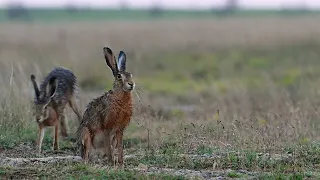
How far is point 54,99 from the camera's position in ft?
42.2

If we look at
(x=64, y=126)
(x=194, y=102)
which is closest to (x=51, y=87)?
(x=64, y=126)

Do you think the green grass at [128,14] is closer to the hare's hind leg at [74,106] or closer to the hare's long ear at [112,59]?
the hare's hind leg at [74,106]

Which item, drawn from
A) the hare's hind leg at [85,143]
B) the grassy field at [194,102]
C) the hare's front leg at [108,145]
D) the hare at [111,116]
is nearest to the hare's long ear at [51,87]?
the grassy field at [194,102]

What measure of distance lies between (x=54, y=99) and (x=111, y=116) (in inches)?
92.6

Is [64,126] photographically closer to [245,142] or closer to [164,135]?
[164,135]

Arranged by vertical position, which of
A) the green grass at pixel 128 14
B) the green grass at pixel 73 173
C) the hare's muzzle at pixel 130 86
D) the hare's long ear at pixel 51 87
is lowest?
the green grass at pixel 73 173

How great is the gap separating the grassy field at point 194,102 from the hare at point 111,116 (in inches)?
16.0

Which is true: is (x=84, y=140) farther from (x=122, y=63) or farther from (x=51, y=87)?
(x=51, y=87)

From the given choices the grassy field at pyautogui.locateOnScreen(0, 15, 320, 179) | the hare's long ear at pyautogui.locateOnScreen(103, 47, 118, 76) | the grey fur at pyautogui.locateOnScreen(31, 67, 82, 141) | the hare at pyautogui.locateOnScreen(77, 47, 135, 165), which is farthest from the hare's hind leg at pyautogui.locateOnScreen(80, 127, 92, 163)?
the grey fur at pyautogui.locateOnScreen(31, 67, 82, 141)

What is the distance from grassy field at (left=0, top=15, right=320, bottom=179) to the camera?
10555mm

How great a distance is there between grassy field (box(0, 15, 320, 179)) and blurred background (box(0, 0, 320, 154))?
35 millimetres

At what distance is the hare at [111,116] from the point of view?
10.7 meters

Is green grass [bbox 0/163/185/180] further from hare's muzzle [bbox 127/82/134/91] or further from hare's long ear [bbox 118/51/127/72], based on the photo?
hare's long ear [bbox 118/51/127/72]

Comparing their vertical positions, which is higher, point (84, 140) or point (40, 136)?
point (40, 136)
